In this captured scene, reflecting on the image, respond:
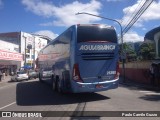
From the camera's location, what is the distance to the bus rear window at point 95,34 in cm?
1463

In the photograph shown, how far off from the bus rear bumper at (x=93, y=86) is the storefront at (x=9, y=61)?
36384 millimetres

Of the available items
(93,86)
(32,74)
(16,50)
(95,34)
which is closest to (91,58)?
(95,34)

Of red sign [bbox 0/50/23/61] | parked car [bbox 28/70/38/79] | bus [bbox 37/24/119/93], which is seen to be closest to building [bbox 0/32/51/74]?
red sign [bbox 0/50/23/61]

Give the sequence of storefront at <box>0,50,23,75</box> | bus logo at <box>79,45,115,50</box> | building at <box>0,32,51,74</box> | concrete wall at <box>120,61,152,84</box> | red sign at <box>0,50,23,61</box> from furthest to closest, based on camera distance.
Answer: building at <box>0,32,51,74</box> < storefront at <box>0,50,23,75</box> < red sign at <box>0,50,23,61</box> < concrete wall at <box>120,61,152,84</box> < bus logo at <box>79,45,115,50</box>

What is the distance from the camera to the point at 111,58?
15211 millimetres

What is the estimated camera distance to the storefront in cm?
5125

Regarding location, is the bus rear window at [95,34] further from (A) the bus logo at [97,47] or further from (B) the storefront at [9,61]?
(B) the storefront at [9,61]

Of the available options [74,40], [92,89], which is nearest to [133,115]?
[92,89]

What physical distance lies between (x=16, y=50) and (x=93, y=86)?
50.3m

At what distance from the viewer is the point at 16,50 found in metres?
63.1

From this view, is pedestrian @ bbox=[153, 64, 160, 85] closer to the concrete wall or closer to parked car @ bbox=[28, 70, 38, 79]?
the concrete wall

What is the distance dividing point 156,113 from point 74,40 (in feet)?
18.1

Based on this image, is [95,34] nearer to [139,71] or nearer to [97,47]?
[97,47]

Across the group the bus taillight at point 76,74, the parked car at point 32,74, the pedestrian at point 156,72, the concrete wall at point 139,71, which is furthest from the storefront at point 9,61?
the bus taillight at point 76,74
